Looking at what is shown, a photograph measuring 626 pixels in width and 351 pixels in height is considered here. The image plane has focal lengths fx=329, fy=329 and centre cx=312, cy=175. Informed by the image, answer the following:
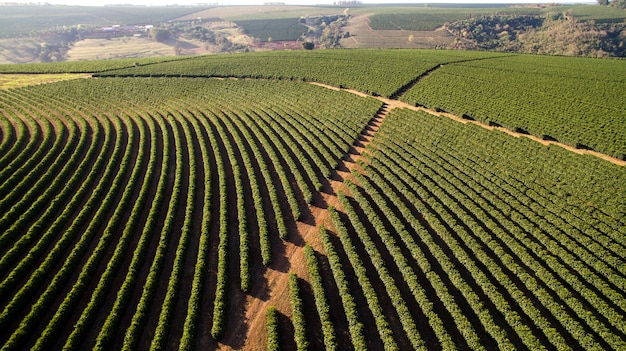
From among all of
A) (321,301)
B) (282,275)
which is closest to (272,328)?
(321,301)

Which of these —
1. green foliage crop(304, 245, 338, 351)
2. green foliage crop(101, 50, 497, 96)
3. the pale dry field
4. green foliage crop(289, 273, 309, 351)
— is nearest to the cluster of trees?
the pale dry field

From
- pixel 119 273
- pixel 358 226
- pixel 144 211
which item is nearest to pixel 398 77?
pixel 358 226

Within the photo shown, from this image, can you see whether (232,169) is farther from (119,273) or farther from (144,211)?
(119,273)

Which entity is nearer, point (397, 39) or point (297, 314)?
point (297, 314)

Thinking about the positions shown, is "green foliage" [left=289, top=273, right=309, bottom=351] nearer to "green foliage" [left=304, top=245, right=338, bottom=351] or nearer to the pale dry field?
"green foliage" [left=304, top=245, right=338, bottom=351]

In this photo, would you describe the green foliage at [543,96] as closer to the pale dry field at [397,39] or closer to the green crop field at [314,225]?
the green crop field at [314,225]

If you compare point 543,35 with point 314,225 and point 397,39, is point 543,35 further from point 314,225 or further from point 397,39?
point 314,225


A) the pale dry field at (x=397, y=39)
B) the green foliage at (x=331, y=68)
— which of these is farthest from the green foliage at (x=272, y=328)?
the pale dry field at (x=397, y=39)
